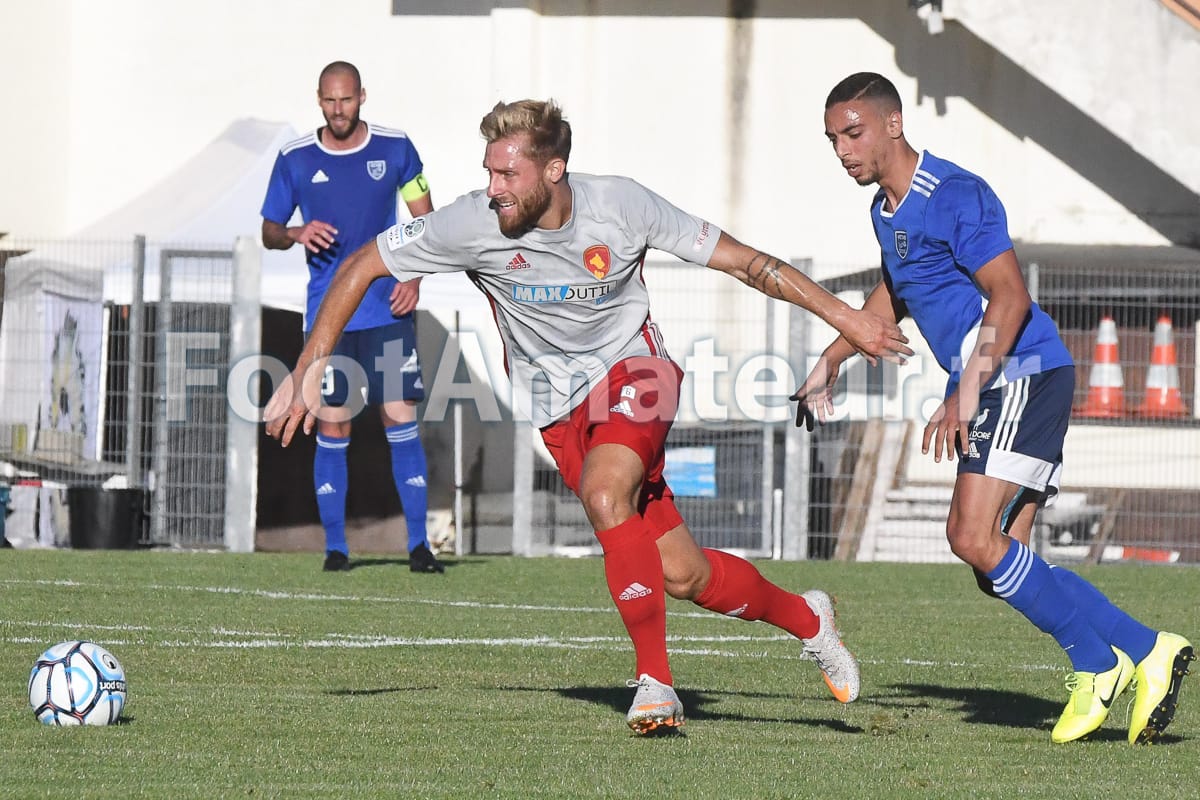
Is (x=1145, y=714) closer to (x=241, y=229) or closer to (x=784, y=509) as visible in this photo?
(x=784, y=509)

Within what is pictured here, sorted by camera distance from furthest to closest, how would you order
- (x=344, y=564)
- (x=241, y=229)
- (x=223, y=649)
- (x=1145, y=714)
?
(x=241, y=229) → (x=344, y=564) → (x=223, y=649) → (x=1145, y=714)

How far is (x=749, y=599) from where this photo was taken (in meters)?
5.94

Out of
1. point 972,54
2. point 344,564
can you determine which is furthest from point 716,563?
point 972,54

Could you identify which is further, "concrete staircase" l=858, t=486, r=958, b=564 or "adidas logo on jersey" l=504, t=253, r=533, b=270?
"concrete staircase" l=858, t=486, r=958, b=564

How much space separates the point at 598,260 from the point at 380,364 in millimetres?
5012

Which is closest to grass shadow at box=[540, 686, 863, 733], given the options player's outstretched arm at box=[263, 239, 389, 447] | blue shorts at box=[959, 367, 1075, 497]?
blue shorts at box=[959, 367, 1075, 497]

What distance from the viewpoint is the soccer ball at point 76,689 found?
5160mm

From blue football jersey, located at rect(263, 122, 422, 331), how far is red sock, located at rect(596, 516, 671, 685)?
5.29 m

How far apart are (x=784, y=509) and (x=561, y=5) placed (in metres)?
7.48

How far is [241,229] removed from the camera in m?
16.2

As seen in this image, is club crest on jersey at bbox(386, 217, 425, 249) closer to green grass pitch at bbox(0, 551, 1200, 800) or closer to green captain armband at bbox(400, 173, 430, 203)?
green grass pitch at bbox(0, 551, 1200, 800)

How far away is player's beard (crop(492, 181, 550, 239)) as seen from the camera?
564cm

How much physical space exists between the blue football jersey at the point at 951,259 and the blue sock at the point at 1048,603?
0.56 m

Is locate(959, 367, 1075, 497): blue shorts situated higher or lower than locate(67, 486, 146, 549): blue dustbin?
higher
